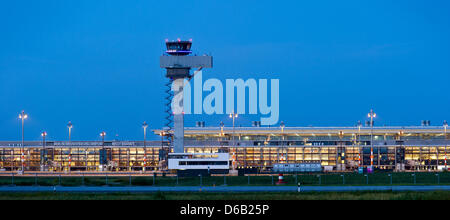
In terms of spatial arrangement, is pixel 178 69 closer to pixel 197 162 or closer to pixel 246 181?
pixel 197 162

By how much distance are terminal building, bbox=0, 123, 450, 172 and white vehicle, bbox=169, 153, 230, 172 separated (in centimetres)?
Result: 3790

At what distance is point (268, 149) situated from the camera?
170500mm

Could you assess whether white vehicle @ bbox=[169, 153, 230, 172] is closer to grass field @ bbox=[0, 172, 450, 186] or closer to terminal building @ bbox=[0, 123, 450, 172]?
grass field @ bbox=[0, 172, 450, 186]

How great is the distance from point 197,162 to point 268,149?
54.6m

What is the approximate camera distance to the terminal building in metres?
165

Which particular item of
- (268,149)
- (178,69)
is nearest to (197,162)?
(178,69)

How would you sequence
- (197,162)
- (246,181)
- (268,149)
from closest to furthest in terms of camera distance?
1. (246,181)
2. (197,162)
3. (268,149)

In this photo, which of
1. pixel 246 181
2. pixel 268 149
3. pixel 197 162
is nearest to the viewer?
pixel 246 181

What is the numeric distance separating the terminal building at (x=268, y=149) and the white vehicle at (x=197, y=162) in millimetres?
37903

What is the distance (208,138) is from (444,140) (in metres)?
66.9
